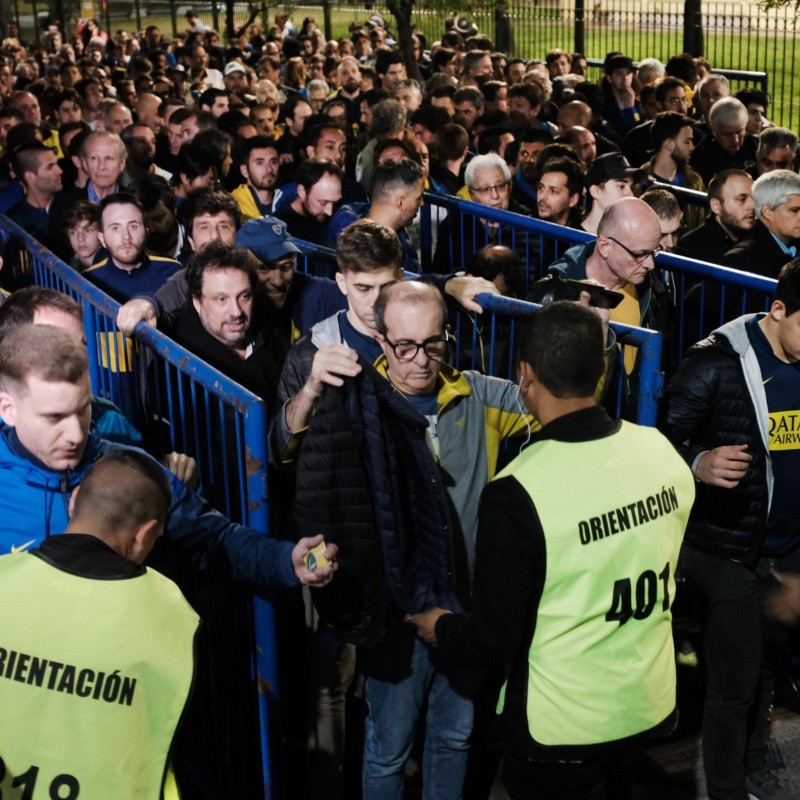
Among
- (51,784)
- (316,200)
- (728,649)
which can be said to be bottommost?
(728,649)

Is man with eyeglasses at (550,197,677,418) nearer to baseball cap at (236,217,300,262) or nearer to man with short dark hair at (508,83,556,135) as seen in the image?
baseball cap at (236,217,300,262)

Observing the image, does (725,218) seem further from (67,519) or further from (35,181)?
(67,519)

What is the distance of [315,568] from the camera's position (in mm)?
3814

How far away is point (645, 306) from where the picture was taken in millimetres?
5965

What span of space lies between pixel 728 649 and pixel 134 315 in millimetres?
2716

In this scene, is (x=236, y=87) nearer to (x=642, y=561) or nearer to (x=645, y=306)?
(x=645, y=306)

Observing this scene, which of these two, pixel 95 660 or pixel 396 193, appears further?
pixel 396 193

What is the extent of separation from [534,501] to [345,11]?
36034mm

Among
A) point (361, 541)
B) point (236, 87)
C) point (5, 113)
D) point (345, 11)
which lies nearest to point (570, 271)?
point (361, 541)

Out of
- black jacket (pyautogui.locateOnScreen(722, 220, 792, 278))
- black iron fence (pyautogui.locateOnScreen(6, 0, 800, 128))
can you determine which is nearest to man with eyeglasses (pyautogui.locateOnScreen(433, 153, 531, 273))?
black jacket (pyautogui.locateOnScreen(722, 220, 792, 278))

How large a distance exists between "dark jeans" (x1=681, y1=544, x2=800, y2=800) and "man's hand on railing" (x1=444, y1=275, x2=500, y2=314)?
1.32m

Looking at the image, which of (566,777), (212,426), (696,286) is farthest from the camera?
(696,286)

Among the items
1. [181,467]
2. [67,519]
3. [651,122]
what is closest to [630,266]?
[181,467]

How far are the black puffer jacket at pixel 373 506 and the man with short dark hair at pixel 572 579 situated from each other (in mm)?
445
